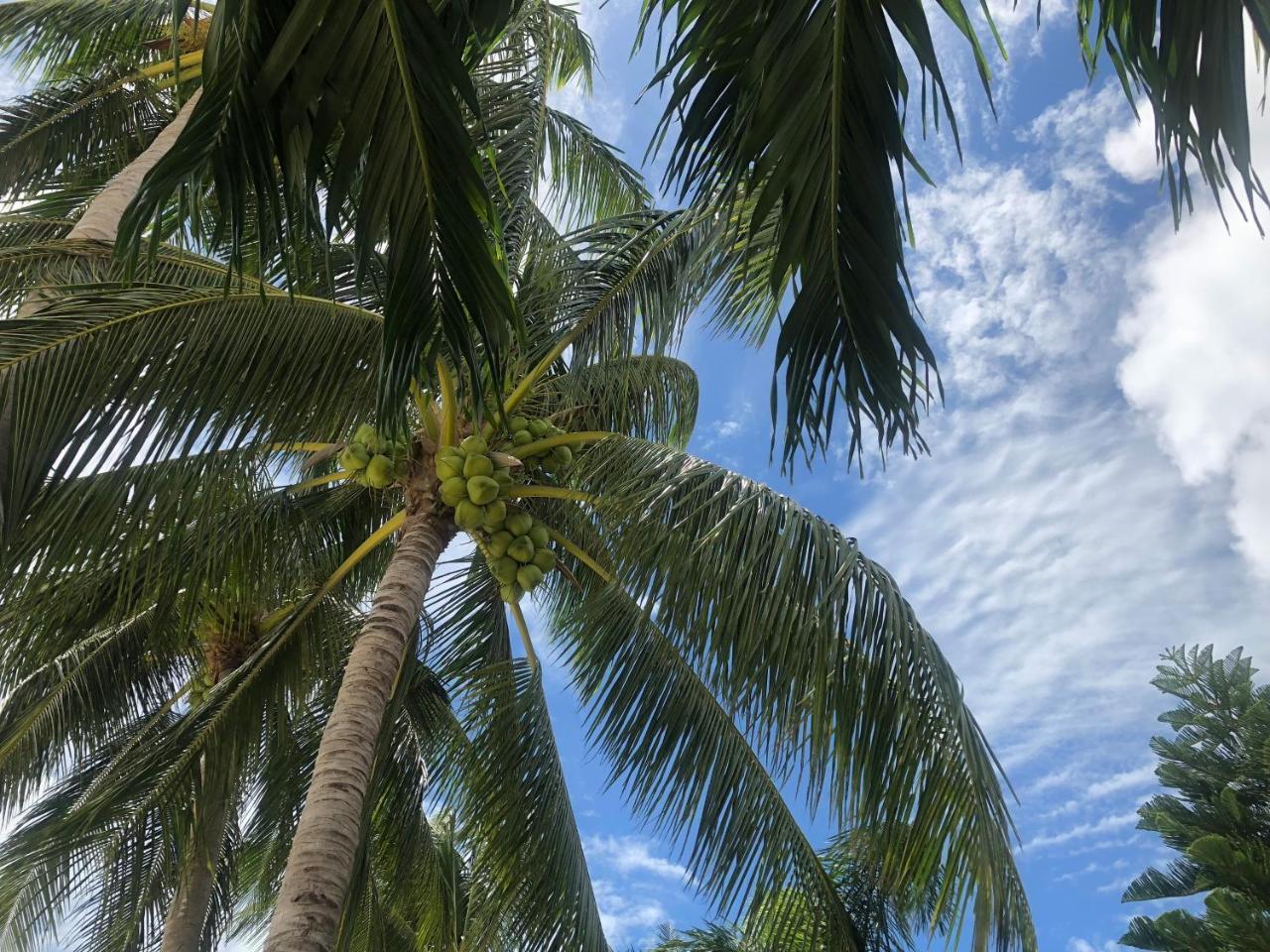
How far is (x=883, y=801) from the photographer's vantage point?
344 cm

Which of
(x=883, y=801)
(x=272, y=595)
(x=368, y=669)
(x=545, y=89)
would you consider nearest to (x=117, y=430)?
(x=368, y=669)

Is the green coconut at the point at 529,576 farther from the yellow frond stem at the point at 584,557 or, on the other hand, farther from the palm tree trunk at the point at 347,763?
the palm tree trunk at the point at 347,763

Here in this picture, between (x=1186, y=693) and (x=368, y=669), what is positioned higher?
(x=1186, y=693)

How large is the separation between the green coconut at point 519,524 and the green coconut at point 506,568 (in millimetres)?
133

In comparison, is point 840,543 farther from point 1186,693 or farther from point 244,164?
point 1186,693

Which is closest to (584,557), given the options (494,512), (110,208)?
(494,512)

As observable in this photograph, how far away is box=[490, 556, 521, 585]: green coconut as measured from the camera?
4555 mm

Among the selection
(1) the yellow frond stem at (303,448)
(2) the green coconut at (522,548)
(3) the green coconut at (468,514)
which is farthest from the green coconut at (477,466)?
(1) the yellow frond stem at (303,448)

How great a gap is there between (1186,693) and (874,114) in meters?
10.1

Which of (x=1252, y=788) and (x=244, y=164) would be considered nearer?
(x=244, y=164)

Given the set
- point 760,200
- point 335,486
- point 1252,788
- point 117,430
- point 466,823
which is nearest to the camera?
point 760,200

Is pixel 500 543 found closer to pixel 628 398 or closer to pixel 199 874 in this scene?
pixel 628 398

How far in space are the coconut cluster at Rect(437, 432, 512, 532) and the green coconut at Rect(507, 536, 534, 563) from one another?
11 cm

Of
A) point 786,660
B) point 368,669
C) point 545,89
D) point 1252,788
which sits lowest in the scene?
point 368,669
